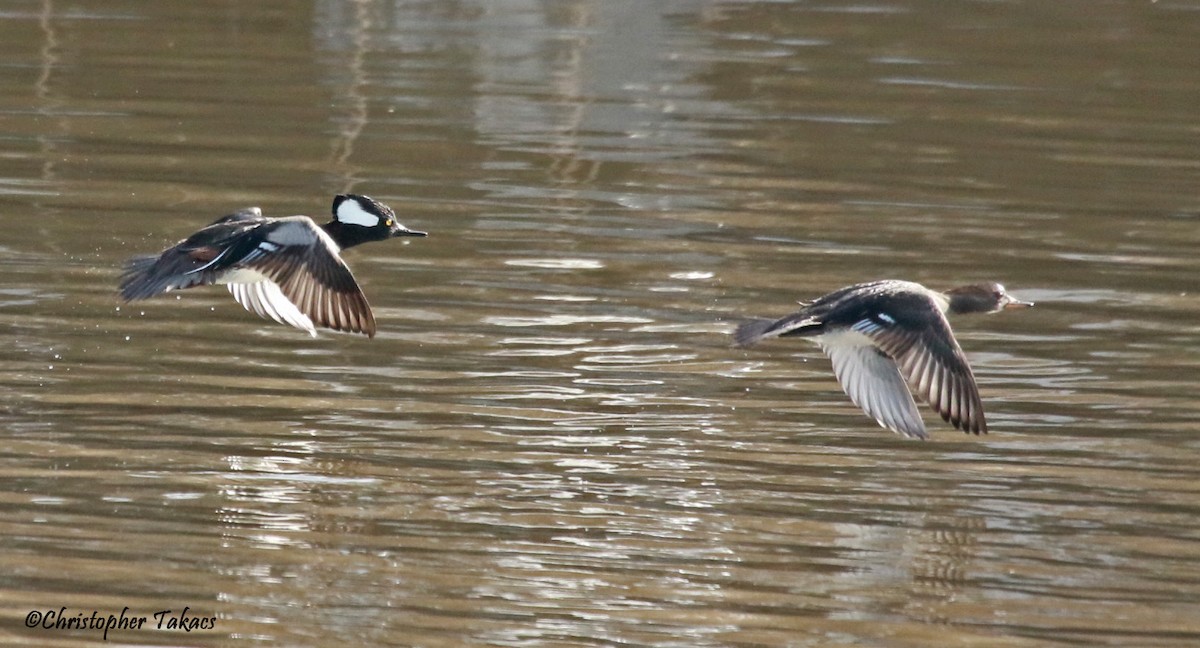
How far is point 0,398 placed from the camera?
27.6 ft

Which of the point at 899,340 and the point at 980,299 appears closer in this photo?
the point at 899,340

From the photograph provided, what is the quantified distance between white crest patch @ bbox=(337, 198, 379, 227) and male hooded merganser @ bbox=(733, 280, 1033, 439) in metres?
1.93

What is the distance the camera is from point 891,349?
8141mm

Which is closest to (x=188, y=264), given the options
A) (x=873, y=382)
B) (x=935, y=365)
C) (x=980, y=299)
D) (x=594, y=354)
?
(x=594, y=354)

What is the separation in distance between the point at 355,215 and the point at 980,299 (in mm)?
2894

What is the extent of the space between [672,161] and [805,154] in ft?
3.03

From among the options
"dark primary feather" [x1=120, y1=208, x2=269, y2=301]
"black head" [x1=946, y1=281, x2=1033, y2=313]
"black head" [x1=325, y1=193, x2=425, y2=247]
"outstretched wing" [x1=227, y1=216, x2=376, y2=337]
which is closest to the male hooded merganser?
"black head" [x1=946, y1=281, x2=1033, y2=313]

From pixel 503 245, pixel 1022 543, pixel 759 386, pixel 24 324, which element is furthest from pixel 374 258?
pixel 1022 543

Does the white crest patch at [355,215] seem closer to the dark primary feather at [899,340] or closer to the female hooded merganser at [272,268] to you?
the female hooded merganser at [272,268]

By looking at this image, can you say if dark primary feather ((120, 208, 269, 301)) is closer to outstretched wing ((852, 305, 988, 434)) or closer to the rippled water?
the rippled water

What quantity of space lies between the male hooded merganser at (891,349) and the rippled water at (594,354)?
19cm

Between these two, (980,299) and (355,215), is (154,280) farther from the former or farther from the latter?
(980,299)

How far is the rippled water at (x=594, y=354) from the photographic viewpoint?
676cm

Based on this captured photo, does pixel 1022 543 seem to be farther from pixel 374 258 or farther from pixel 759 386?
pixel 374 258
